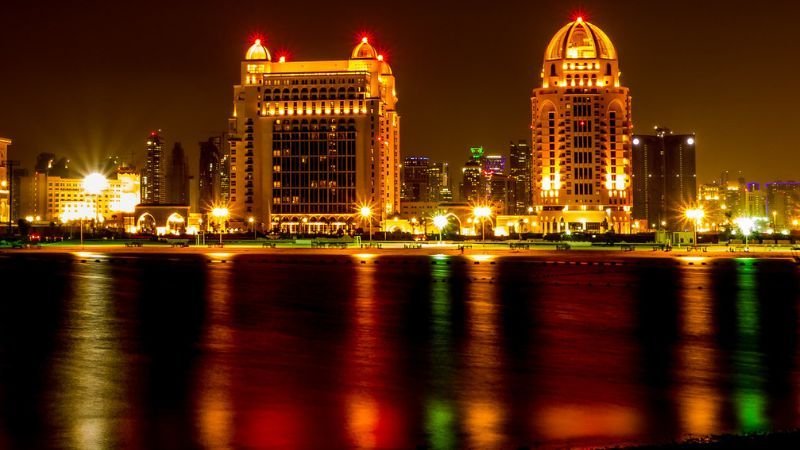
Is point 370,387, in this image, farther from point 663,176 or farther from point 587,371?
point 663,176

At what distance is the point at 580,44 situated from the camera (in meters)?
141

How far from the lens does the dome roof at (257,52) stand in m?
154

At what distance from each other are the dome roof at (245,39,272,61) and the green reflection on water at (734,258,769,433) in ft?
443

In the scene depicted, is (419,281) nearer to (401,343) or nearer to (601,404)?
(401,343)

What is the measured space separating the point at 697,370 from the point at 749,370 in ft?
3.12

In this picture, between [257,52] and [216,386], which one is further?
[257,52]

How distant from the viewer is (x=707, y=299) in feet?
92.0

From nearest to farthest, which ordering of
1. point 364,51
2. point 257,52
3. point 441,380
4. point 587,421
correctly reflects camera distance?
point 587,421
point 441,380
point 364,51
point 257,52

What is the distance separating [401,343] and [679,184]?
607ft

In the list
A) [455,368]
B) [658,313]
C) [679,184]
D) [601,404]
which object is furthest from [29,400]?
[679,184]

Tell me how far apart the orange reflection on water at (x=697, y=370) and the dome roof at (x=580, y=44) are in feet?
385

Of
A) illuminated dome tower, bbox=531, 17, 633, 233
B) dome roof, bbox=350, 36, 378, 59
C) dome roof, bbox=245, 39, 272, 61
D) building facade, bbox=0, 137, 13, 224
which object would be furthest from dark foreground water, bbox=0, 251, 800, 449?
building facade, bbox=0, 137, 13, 224

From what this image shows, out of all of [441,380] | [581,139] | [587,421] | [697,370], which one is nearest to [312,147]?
[581,139]

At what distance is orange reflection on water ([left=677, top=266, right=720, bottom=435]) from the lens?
37.8 feet
